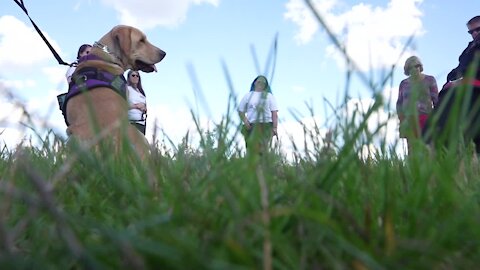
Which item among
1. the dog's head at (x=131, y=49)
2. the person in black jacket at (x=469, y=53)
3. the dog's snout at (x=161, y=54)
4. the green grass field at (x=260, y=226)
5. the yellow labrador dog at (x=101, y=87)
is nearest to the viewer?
the green grass field at (x=260, y=226)

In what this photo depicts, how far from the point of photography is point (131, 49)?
560 centimetres

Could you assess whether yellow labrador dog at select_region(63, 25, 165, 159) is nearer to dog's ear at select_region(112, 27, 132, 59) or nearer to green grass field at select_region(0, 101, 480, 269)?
dog's ear at select_region(112, 27, 132, 59)

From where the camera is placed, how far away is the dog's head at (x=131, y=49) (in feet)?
17.6

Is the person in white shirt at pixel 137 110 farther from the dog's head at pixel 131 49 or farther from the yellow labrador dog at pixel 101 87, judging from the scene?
the yellow labrador dog at pixel 101 87

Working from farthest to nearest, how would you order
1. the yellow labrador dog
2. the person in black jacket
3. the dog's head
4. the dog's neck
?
the dog's head → the dog's neck → the yellow labrador dog → the person in black jacket

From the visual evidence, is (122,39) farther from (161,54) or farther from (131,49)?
(161,54)

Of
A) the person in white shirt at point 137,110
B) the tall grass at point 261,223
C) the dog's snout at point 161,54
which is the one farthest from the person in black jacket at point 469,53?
the dog's snout at point 161,54

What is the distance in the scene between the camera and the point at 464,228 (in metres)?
0.75

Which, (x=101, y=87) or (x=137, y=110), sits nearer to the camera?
(x=101, y=87)

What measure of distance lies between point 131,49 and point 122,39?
0.18m

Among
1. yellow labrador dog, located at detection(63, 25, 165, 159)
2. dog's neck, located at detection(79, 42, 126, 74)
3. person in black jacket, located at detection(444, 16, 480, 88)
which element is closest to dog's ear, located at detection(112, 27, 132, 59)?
yellow labrador dog, located at detection(63, 25, 165, 159)

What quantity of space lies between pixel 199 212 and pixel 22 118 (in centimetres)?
66

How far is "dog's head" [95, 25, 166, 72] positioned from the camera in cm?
538

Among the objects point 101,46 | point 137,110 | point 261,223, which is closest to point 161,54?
point 137,110
